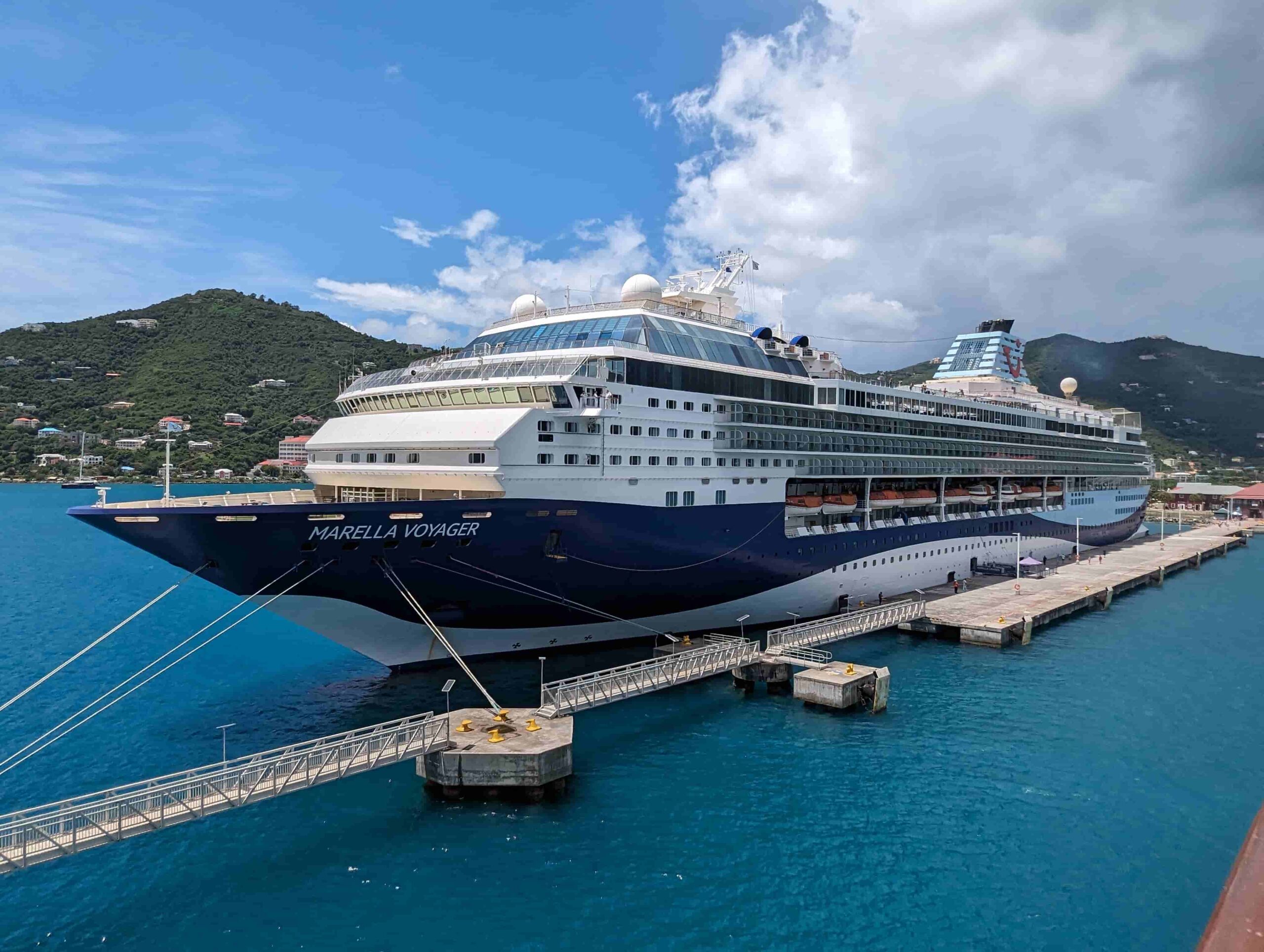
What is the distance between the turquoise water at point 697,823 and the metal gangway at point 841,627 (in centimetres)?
266

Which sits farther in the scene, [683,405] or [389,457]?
[683,405]

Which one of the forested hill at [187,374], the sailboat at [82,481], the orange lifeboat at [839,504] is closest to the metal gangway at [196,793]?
the orange lifeboat at [839,504]

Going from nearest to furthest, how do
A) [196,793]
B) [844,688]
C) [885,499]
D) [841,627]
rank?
[196,793] < [844,688] < [841,627] < [885,499]

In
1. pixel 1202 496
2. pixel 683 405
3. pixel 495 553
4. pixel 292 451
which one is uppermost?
pixel 292 451

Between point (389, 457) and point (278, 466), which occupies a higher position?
point (278, 466)

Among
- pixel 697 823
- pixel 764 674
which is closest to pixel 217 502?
pixel 697 823

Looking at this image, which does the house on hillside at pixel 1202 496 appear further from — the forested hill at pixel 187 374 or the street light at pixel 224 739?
the forested hill at pixel 187 374

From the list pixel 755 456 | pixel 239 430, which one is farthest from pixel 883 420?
pixel 239 430

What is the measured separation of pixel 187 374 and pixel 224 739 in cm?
16635

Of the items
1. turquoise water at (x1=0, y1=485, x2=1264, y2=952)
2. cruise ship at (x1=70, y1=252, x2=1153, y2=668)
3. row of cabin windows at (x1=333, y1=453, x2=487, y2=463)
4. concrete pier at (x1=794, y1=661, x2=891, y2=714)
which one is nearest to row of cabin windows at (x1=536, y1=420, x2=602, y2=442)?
cruise ship at (x1=70, y1=252, x2=1153, y2=668)

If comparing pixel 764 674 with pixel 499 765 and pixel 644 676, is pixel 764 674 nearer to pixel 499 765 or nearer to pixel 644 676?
pixel 644 676

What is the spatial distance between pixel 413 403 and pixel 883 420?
22689 mm

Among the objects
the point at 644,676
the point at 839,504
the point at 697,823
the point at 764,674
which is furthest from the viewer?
the point at 839,504

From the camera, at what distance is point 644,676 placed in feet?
75.4
